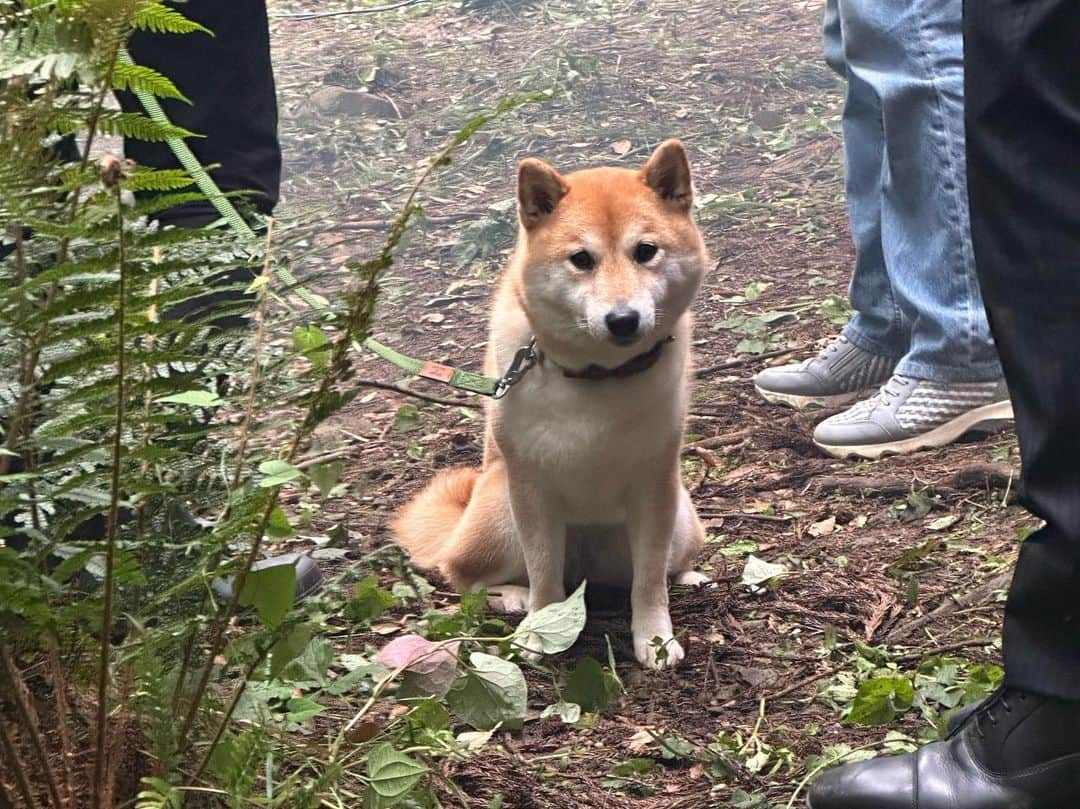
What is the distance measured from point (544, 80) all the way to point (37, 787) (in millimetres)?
5522

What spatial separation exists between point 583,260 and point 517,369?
26 centimetres

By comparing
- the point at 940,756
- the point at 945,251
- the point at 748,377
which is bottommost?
the point at 748,377

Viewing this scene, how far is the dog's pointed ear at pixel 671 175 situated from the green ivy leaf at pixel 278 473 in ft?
5.18

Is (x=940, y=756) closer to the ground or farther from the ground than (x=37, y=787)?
closer to the ground

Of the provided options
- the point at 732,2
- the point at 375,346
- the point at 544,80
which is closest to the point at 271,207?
the point at 375,346

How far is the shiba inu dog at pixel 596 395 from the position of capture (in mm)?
2566

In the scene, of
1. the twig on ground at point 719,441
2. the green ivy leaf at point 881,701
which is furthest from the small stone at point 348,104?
the green ivy leaf at point 881,701

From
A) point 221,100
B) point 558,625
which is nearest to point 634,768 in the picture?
point 558,625

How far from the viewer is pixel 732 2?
24.1 ft

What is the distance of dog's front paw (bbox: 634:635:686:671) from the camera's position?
8.01ft

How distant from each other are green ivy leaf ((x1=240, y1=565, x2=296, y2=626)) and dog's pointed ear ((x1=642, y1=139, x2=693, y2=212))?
1525mm

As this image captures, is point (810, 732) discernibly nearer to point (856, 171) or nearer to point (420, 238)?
point (856, 171)

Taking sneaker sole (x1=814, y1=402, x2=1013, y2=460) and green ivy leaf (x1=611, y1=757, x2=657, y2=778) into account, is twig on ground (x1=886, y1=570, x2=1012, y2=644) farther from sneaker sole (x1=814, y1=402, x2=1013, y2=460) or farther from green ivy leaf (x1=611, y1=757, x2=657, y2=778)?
sneaker sole (x1=814, y1=402, x2=1013, y2=460)

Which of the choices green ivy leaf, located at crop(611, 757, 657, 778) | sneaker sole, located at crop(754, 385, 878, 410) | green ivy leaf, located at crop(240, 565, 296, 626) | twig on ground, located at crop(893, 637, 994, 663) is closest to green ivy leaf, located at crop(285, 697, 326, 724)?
green ivy leaf, located at crop(240, 565, 296, 626)
